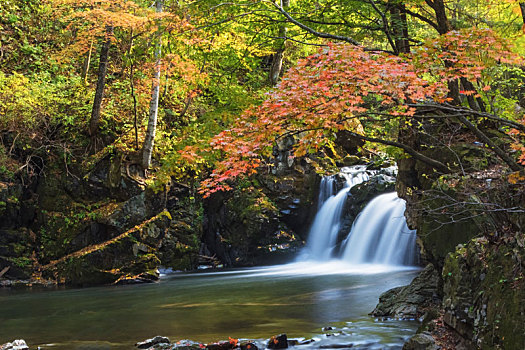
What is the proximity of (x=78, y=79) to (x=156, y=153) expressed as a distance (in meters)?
4.73

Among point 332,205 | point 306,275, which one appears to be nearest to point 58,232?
point 306,275

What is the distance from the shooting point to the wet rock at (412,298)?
7.17 metres

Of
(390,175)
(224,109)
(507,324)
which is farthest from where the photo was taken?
(390,175)

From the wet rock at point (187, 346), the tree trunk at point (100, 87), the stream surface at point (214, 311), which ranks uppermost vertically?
the tree trunk at point (100, 87)

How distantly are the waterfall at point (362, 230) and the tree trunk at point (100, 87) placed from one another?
8759mm

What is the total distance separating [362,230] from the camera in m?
15.2

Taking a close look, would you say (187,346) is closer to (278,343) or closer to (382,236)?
(278,343)

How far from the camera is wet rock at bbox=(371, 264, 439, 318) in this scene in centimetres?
717

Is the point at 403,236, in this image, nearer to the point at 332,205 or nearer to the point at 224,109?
the point at 332,205

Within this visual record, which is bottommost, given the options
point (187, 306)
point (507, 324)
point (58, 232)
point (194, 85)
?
point (187, 306)

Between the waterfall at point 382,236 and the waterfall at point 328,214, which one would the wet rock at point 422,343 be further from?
the waterfall at point 328,214

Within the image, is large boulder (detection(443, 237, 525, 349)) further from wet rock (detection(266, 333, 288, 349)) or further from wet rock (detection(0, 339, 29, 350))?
wet rock (detection(0, 339, 29, 350))

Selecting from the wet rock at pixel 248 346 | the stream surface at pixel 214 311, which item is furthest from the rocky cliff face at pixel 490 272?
the wet rock at pixel 248 346

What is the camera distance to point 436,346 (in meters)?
4.90
